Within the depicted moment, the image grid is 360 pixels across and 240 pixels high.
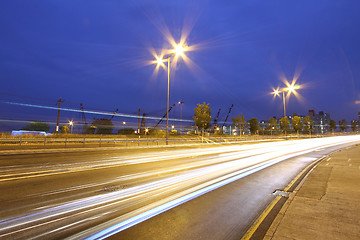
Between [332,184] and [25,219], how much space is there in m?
8.53

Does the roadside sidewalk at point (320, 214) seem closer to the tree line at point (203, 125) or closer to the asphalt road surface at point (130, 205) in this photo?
the asphalt road surface at point (130, 205)

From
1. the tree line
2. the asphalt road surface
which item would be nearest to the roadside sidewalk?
the asphalt road surface

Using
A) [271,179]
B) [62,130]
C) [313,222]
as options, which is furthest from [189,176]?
[62,130]

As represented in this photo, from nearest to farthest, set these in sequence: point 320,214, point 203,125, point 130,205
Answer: point 320,214
point 130,205
point 203,125

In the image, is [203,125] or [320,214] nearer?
[320,214]

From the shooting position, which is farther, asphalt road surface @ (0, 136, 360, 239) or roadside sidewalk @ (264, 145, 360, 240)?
asphalt road surface @ (0, 136, 360, 239)

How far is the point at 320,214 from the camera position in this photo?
4.03 m

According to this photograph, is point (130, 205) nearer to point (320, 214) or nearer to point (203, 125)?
point (320, 214)

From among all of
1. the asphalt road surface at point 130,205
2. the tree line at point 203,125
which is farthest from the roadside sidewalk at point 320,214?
the tree line at point 203,125

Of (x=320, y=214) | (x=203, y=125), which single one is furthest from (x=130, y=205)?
(x=203, y=125)

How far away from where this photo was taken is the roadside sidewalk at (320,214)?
3.27m

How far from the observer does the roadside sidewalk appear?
3266 millimetres

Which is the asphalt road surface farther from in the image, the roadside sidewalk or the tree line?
the tree line

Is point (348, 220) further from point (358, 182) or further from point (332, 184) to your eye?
point (358, 182)
